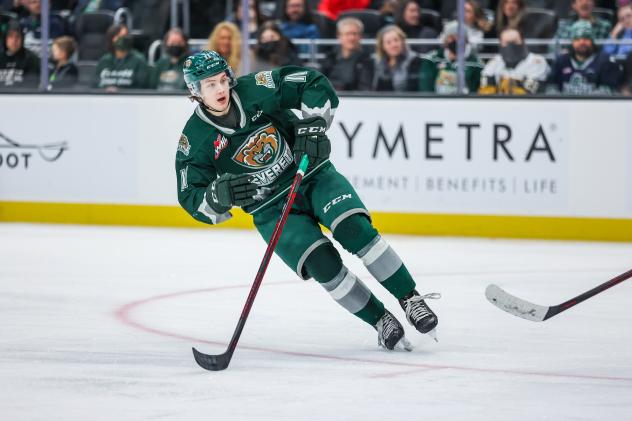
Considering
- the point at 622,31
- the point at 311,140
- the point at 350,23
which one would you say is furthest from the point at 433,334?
the point at 350,23

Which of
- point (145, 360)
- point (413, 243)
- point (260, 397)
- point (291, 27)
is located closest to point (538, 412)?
point (260, 397)

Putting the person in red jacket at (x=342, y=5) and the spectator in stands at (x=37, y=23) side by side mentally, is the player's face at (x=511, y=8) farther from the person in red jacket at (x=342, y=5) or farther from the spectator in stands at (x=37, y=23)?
the spectator in stands at (x=37, y=23)

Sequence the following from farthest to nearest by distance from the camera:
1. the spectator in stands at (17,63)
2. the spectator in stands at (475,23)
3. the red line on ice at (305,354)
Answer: the spectator in stands at (17,63), the spectator in stands at (475,23), the red line on ice at (305,354)

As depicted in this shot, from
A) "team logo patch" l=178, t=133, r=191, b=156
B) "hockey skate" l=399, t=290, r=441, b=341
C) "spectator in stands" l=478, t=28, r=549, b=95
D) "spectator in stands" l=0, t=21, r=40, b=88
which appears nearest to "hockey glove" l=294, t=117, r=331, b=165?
"team logo patch" l=178, t=133, r=191, b=156

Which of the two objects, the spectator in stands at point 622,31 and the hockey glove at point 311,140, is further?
the spectator in stands at point 622,31

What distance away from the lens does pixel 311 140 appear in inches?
167

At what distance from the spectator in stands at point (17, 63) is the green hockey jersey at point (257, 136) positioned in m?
4.58

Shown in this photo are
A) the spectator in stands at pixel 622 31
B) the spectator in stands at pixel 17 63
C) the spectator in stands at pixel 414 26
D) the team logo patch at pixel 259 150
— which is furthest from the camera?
the spectator in stands at pixel 17 63

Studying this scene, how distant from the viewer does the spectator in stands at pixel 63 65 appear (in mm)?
8664

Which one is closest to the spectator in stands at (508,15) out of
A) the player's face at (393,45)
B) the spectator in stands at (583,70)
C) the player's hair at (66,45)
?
the spectator in stands at (583,70)

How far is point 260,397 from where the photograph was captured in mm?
3578

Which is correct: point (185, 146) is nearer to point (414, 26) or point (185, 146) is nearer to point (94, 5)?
point (414, 26)

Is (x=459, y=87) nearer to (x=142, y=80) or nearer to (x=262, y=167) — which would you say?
(x=142, y=80)

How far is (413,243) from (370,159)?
71 cm
